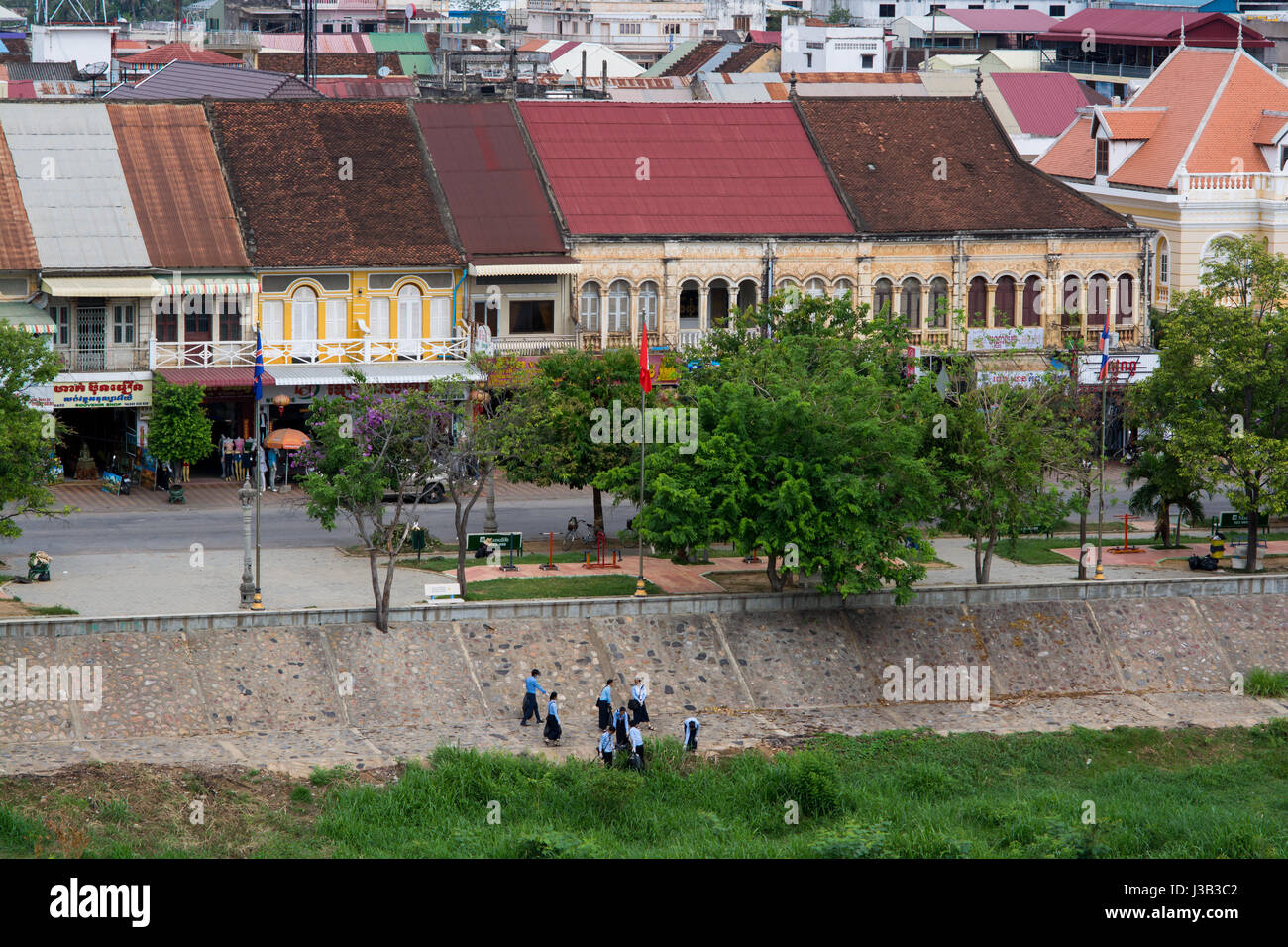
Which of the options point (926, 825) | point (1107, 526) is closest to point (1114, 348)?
point (1107, 526)

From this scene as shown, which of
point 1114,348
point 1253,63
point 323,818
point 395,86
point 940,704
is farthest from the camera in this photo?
point 395,86

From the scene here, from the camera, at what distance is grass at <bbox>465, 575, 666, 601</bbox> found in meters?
51.2

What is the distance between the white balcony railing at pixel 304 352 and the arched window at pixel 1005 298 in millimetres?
19517

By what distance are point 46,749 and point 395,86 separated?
60903 millimetres

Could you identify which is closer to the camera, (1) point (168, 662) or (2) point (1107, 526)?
(1) point (168, 662)

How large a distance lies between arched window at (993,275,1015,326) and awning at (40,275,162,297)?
29076mm

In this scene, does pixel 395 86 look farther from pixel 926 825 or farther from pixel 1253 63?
pixel 926 825

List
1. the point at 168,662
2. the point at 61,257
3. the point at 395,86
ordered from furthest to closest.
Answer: the point at 395,86 → the point at 61,257 → the point at 168,662

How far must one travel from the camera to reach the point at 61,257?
61.5 metres

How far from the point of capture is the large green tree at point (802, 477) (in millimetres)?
50156

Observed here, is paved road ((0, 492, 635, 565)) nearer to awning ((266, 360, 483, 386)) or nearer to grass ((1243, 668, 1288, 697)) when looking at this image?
awning ((266, 360, 483, 386))

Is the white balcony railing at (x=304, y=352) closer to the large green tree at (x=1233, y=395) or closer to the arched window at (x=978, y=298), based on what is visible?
the arched window at (x=978, y=298)

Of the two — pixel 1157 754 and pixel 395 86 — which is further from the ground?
pixel 395 86

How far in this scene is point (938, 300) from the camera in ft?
234
